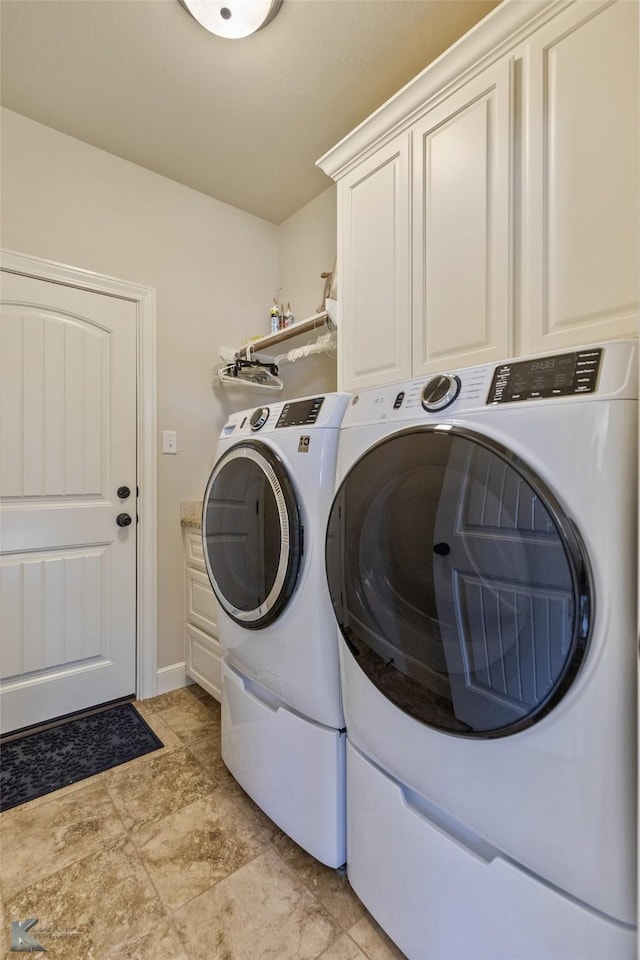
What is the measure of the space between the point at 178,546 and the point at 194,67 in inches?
79.2

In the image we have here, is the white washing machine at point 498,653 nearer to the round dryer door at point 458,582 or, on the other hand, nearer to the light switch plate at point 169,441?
the round dryer door at point 458,582

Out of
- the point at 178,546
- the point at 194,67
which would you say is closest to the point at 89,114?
the point at 194,67

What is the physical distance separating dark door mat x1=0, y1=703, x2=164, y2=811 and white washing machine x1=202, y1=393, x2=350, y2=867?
615 mm

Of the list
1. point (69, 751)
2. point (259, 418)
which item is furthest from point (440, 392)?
point (69, 751)

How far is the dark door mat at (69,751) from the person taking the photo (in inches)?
59.4

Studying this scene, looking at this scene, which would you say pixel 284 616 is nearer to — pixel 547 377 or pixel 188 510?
pixel 547 377

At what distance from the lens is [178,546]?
222 centimetres

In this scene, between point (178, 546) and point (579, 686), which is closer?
point (579, 686)

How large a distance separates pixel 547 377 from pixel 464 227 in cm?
77

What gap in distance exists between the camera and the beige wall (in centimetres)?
186

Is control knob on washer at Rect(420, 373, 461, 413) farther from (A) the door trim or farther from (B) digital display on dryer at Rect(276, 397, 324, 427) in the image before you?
(A) the door trim

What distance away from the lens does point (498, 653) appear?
2.34 ft

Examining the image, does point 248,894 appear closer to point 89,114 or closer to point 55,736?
point 55,736

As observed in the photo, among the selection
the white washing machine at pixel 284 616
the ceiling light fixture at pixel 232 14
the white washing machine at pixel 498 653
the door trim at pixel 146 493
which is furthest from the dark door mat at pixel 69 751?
the ceiling light fixture at pixel 232 14
